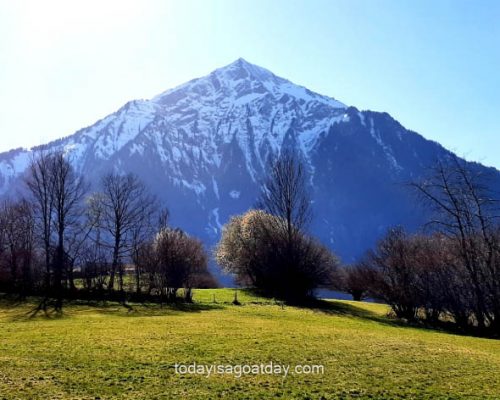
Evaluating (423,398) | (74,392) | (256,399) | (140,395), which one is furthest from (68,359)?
(423,398)

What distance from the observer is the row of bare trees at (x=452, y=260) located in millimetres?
32125

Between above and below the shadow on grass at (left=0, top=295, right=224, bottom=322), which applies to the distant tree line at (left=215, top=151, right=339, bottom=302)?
above

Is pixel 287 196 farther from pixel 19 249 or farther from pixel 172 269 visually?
pixel 19 249

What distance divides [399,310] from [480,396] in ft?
112

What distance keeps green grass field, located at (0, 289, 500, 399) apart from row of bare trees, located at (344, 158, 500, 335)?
1089cm

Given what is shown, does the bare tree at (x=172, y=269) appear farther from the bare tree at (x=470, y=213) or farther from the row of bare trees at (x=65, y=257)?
the bare tree at (x=470, y=213)

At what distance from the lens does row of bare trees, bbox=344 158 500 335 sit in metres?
32.1

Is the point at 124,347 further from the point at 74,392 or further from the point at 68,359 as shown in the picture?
the point at 74,392

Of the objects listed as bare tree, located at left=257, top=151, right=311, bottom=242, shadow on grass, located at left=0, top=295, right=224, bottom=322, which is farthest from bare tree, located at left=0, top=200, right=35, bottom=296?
bare tree, located at left=257, top=151, right=311, bottom=242

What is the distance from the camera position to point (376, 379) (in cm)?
1391

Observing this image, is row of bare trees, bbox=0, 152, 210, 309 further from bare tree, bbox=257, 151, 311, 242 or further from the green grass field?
the green grass field

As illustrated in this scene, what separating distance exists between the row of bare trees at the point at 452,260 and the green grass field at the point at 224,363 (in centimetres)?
1089

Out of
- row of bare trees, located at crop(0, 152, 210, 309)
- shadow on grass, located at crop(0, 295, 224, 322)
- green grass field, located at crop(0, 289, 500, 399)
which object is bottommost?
shadow on grass, located at crop(0, 295, 224, 322)

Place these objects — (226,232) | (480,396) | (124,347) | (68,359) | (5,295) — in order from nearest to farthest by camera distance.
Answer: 1. (480,396)
2. (68,359)
3. (124,347)
4. (5,295)
5. (226,232)
